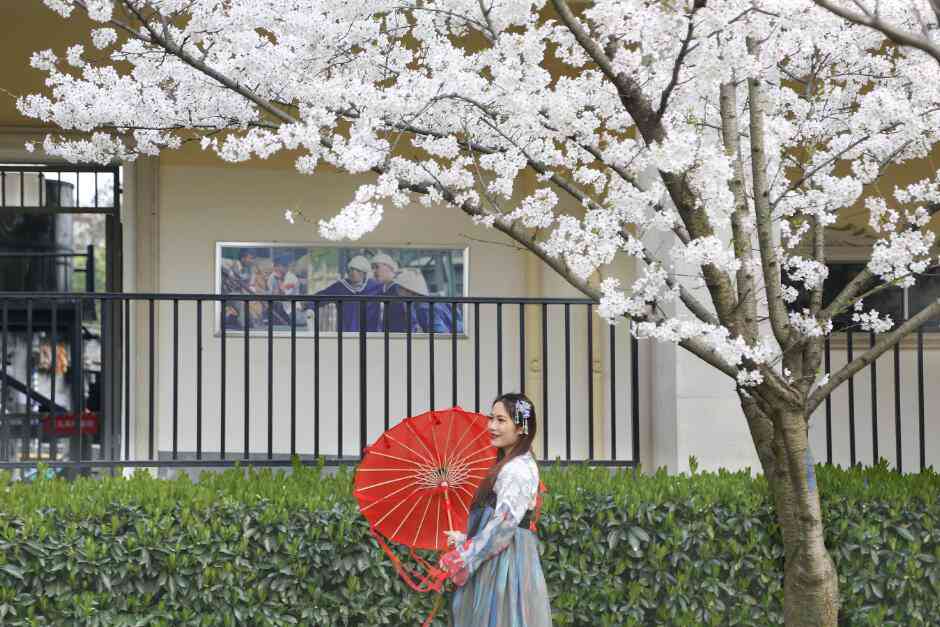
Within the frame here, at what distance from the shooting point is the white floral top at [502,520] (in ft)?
15.0

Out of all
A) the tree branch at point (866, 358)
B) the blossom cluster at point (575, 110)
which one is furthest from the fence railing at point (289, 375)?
the tree branch at point (866, 358)

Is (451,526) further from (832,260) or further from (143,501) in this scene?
(832,260)

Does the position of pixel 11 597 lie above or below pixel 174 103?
below

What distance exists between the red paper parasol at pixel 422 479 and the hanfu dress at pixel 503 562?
0.26 meters

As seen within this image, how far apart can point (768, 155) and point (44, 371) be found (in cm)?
714

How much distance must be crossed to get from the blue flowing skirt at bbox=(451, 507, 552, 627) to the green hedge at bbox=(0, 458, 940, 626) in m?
0.82

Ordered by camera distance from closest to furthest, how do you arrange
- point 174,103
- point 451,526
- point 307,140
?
point 307,140 → point 451,526 → point 174,103

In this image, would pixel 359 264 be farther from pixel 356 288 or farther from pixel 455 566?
pixel 455 566

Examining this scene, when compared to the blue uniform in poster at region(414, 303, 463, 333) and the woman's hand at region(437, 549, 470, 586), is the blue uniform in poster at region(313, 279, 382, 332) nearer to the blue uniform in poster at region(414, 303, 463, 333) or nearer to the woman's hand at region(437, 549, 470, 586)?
the blue uniform in poster at region(414, 303, 463, 333)

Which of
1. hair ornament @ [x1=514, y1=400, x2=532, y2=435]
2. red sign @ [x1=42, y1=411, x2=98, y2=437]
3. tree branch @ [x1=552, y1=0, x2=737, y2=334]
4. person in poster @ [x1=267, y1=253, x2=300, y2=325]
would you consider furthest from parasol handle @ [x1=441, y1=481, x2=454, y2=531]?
red sign @ [x1=42, y1=411, x2=98, y2=437]

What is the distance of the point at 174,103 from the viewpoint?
5.42 meters

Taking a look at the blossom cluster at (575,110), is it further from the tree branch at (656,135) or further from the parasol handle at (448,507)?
the parasol handle at (448,507)

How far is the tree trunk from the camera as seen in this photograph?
5.02m

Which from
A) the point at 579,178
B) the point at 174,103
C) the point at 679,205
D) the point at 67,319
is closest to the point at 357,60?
the point at 174,103
